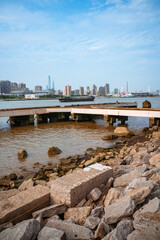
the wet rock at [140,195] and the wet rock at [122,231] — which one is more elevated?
the wet rock at [140,195]

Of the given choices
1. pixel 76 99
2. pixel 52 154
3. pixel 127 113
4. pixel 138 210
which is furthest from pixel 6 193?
pixel 76 99

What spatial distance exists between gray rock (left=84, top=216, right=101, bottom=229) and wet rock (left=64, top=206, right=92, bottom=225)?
256 millimetres

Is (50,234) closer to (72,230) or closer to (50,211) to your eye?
(72,230)

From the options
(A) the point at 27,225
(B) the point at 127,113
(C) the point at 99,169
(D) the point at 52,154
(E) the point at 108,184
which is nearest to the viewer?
(A) the point at 27,225

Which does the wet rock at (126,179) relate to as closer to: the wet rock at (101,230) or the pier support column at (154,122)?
the wet rock at (101,230)

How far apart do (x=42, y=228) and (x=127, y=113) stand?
17.9 metres

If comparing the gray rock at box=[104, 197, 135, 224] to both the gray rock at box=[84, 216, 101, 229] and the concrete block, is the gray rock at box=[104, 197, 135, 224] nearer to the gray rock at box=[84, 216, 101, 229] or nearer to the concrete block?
the gray rock at box=[84, 216, 101, 229]

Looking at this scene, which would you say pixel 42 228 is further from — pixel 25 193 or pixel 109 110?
pixel 109 110

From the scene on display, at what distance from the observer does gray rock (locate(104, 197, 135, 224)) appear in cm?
350

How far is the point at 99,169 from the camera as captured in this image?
18.2ft

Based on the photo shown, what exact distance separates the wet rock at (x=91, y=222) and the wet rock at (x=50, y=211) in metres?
0.75

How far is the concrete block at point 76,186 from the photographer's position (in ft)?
14.6

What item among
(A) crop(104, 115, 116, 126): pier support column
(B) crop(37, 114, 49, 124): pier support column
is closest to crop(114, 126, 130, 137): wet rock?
(A) crop(104, 115, 116, 126): pier support column

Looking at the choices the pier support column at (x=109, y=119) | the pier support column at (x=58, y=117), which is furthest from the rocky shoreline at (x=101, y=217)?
the pier support column at (x=58, y=117)
